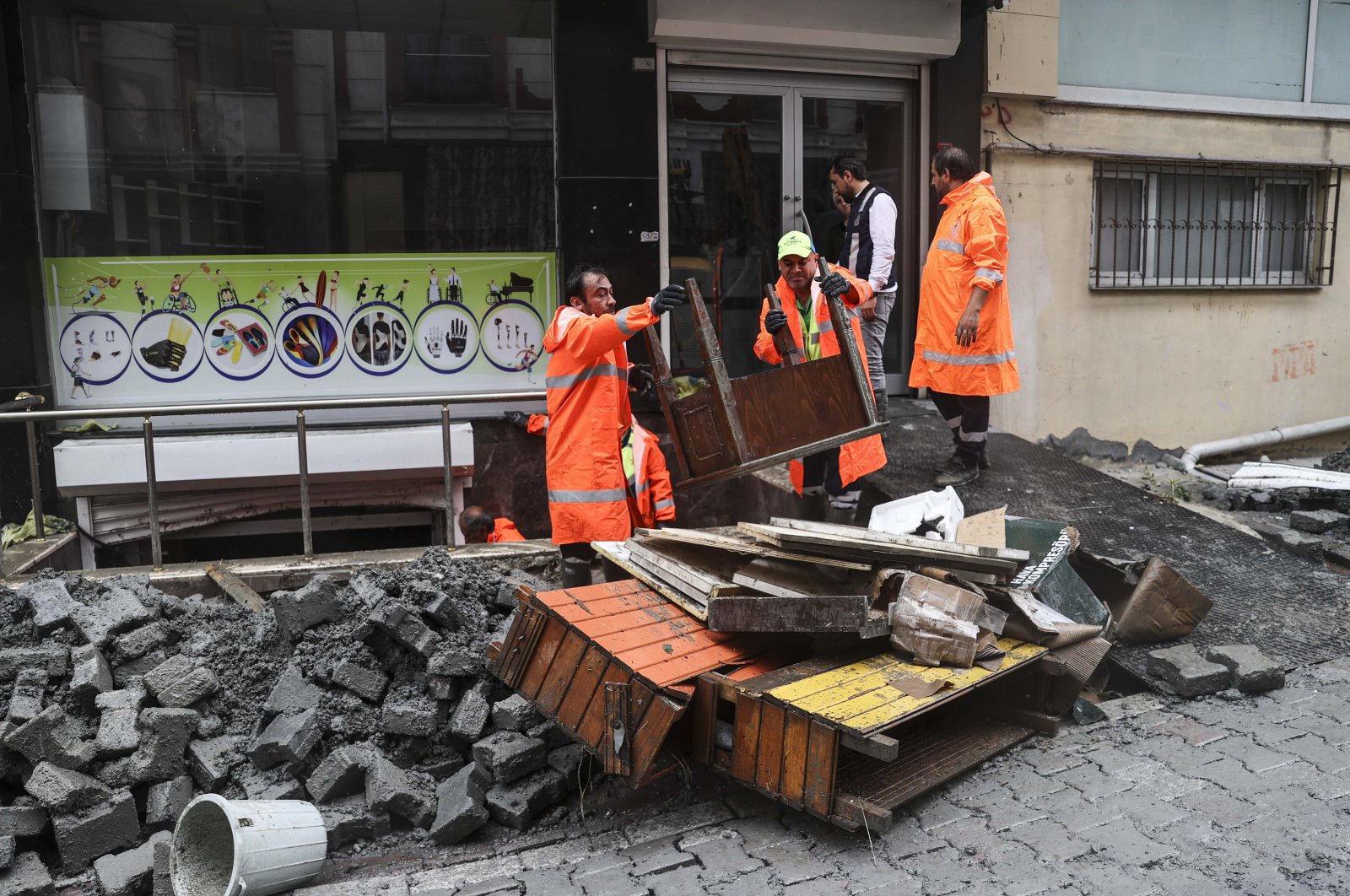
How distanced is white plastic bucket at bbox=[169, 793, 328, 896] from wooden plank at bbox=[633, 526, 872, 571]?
1.84 meters

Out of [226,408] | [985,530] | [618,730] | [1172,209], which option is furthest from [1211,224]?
[226,408]

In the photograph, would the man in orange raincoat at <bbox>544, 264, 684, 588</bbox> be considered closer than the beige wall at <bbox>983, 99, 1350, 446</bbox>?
Yes

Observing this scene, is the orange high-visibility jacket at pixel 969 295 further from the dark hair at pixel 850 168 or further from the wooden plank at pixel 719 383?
the wooden plank at pixel 719 383

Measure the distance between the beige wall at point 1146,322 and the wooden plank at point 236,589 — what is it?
5.93m

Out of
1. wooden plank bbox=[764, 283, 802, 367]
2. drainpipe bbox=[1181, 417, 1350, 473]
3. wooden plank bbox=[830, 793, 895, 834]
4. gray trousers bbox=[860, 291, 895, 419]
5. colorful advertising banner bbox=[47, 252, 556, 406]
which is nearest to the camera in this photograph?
wooden plank bbox=[830, 793, 895, 834]

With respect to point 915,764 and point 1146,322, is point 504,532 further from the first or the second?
point 1146,322

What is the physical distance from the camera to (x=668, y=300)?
14.6ft

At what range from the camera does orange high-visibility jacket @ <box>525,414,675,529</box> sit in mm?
5562

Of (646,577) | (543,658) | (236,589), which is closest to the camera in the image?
(543,658)

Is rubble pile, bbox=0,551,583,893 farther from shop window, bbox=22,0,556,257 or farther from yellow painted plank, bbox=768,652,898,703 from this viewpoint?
shop window, bbox=22,0,556,257

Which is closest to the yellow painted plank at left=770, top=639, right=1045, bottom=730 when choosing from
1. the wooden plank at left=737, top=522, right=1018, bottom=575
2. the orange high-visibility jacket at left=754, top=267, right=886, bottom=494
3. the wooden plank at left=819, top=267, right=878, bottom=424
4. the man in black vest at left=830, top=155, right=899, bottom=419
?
the wooden plank at left=737, top=522, right=1018, bottom=575

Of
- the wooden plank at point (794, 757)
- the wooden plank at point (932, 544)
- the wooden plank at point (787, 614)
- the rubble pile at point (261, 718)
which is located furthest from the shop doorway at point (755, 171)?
the wooden plank at point (794, 757)

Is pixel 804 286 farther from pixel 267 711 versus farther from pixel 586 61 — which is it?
pixel 267 711

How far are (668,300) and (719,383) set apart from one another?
433 millimetres
